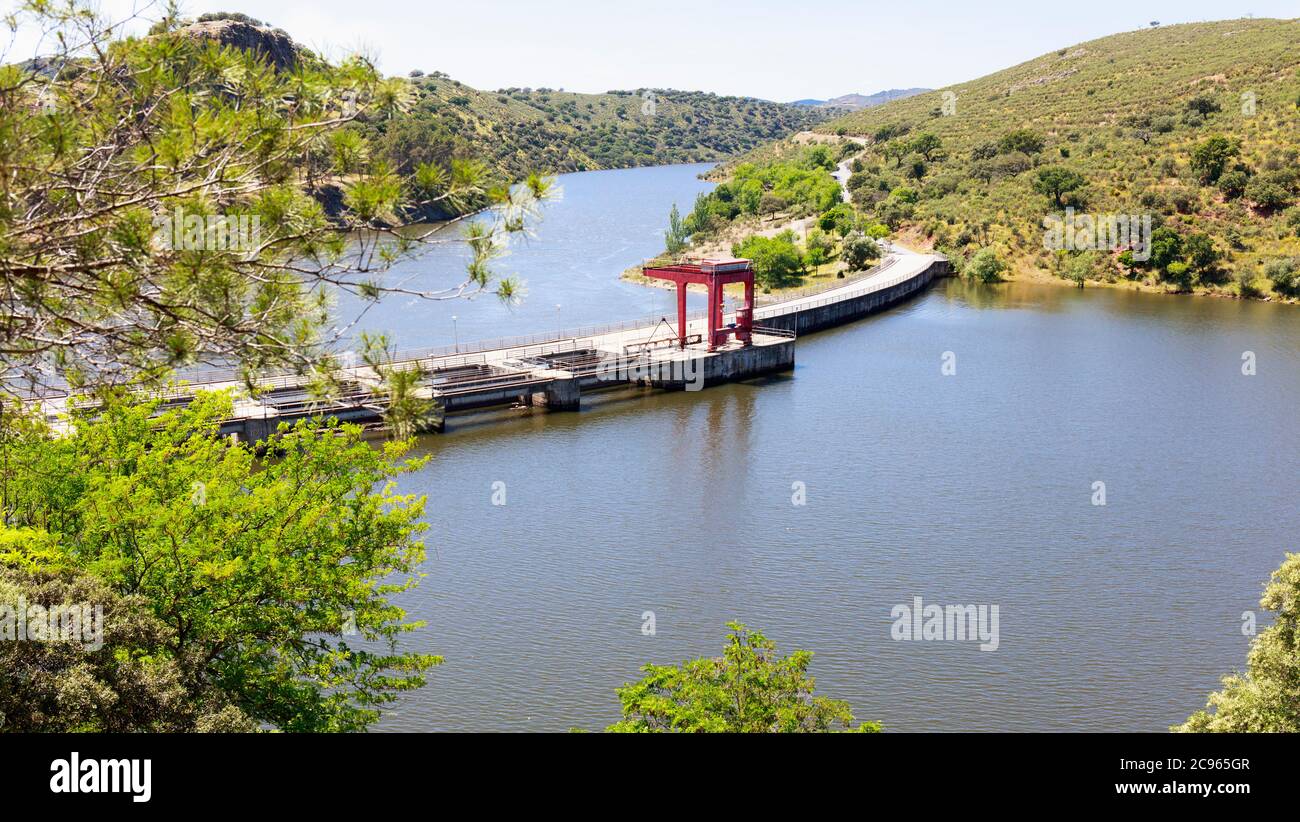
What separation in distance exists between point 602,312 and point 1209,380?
30.8 m

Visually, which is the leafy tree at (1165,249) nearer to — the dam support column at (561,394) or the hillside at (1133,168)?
the hillside at (1133,168)

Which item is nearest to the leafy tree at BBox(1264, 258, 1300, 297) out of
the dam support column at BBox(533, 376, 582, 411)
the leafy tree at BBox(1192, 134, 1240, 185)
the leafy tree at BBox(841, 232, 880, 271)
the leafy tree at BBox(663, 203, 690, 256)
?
the leafy tree at BBox(1192, 134, 1240, 185)

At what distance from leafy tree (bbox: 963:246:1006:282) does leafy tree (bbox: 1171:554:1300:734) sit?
2575 inches

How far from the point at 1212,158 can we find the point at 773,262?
3475 cm

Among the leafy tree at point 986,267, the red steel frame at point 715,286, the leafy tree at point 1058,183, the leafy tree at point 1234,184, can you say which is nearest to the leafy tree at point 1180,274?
the leafy tree at point 1234,184

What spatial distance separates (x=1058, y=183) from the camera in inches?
3396

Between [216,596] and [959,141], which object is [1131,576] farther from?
[959,141]

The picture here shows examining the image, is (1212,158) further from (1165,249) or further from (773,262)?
(773,262)

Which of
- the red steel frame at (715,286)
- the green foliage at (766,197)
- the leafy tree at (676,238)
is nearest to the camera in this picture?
the red steel frame at (715,286)

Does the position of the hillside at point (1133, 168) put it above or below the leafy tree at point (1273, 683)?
above

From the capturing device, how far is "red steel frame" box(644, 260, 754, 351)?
165 feet

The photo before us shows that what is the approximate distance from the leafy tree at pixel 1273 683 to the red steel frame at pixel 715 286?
33.7 metres

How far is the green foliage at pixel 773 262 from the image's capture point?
76.1m
